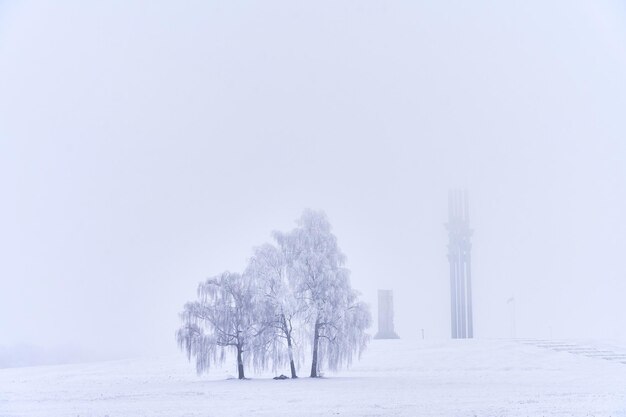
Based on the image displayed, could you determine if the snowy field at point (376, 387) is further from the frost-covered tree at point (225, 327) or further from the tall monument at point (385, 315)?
the tall monument at point (385, 315)

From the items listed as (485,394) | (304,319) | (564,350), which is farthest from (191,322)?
(564,350)

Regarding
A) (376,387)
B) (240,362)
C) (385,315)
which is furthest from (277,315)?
(385,315)

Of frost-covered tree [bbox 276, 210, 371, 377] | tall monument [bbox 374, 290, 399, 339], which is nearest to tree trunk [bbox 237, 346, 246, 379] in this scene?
frost-covered tree [bbox 276, 210, 371, 377]

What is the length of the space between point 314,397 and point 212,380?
27.0ft

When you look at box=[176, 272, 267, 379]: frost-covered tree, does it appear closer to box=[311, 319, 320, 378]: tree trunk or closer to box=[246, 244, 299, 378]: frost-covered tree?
box=[246, 244, 299, 378]: frost-covered tree

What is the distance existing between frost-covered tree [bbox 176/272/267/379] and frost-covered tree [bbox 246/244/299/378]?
0.35 metres

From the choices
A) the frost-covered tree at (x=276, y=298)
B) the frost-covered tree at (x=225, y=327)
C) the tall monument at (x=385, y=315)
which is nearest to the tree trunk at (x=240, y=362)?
the frost-covered tree at (x=225, y=327)

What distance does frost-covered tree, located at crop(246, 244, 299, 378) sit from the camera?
3369 cm

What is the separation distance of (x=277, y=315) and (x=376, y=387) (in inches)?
212

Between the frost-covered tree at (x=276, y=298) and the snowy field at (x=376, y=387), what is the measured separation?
4.75 feet

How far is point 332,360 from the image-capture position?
33.9 m

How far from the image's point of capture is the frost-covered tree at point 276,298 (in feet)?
111

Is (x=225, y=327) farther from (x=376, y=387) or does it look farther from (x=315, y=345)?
(x=376, y=387)

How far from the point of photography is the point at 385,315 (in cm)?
4975
